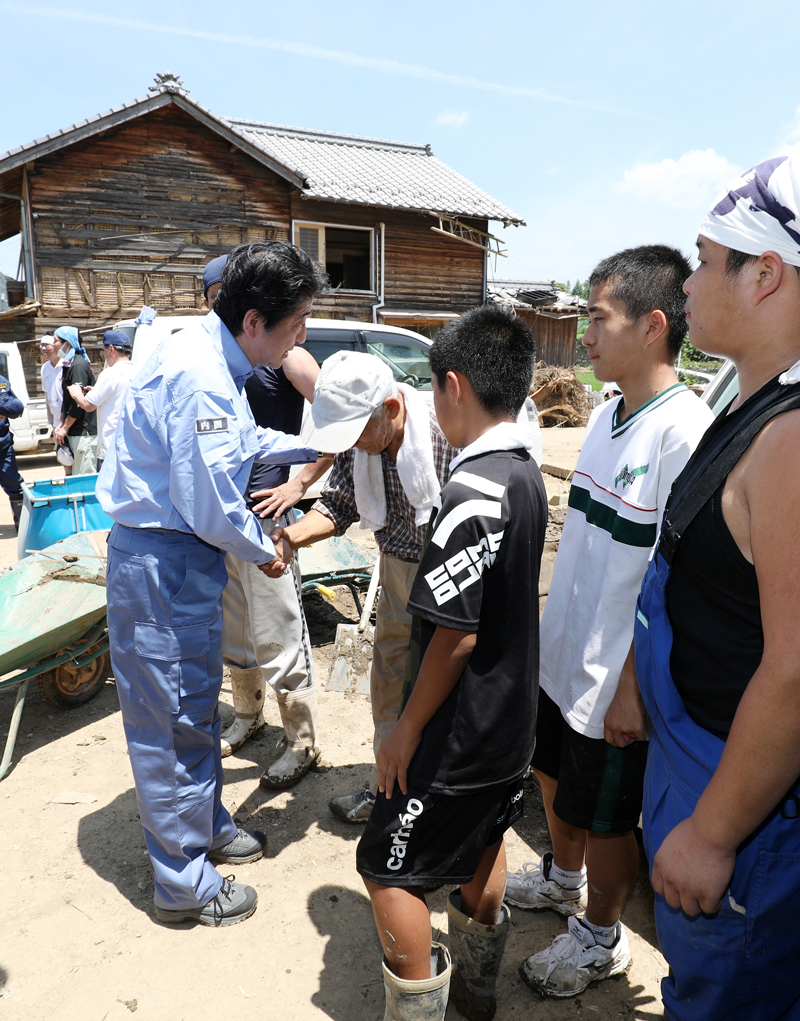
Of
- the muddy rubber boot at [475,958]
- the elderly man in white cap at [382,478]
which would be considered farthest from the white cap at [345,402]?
the muddy rubber boot at [475,958]

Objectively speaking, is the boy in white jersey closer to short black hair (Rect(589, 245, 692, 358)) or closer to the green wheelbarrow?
short black hair (Rect(589, 245, 692, 358))

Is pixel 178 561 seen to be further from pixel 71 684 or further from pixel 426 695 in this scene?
pixel 71 684

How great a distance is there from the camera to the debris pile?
15844 millimetres

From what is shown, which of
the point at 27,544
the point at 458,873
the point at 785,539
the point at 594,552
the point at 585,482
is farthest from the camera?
the point at 27,544

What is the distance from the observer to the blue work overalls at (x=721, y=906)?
1066 mm

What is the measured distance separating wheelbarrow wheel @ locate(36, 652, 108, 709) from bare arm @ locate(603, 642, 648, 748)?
9.82 ft

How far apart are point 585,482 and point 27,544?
4.02 meters

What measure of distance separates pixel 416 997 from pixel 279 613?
5.60ft

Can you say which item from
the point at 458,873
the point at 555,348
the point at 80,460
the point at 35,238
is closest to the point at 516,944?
the point at 458,873

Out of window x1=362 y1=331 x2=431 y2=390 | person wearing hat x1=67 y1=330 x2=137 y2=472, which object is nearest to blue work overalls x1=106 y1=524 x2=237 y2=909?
person wearing hat x1=67 y1=330 x2=137 y2=472

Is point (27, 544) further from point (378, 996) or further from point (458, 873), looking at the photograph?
point (458, 873)

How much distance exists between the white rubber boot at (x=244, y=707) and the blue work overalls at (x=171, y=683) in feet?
3.35

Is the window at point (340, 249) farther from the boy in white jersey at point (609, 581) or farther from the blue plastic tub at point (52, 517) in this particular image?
the boy in white jersey at point (609, 581)

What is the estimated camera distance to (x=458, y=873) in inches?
62.2
